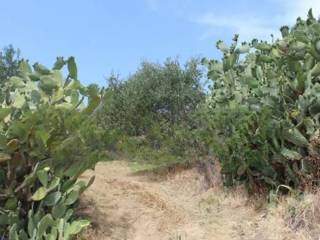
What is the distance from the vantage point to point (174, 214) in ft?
25.8

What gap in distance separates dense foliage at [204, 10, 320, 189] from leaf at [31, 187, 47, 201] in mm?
2919

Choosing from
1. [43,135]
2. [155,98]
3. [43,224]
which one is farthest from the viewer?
[155,98]

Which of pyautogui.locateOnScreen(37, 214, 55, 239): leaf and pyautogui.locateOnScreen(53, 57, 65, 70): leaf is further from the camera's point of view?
pyautogui.locateOnScreen(53, 57, 65, 70): leaf

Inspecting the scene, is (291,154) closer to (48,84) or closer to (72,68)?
Result: (72,68)

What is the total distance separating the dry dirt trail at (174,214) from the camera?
7062 mm

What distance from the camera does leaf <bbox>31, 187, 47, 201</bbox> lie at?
6573 mm

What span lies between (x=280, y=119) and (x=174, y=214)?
73.9 inches

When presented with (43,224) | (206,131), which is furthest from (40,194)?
(206,131)

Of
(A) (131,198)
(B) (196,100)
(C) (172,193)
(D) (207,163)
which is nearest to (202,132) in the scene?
(D) (207,163)

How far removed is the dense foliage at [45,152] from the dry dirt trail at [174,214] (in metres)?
0.81

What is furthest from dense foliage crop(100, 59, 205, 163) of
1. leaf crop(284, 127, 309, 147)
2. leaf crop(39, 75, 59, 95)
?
leaf crop(39, 75, 59, 95)

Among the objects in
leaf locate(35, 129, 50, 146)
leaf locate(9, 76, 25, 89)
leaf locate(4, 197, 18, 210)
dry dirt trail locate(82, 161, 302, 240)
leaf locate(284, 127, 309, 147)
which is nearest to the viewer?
leaf locate(35, 129, 50, 146)

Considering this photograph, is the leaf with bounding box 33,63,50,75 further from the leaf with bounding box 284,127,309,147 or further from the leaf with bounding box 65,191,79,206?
the leaf with bounding box 284,127,309,147

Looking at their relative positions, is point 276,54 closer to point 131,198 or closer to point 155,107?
point 131,198
